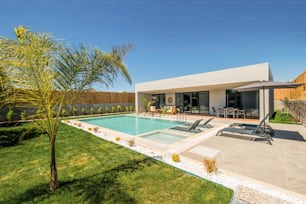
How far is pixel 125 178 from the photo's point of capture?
3.31 metres

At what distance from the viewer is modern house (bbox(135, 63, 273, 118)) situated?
35.3 feet


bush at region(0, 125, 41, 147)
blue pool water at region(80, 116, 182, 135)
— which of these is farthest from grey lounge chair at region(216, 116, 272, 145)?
bush at region(0, 125, 41, 147)

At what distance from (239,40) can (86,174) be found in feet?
47.6

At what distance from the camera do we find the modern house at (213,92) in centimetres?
1077

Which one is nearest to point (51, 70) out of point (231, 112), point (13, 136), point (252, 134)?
point (252, 134)

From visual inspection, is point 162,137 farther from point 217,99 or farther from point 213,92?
point 213,92

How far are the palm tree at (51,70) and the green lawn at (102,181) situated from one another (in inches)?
20.1

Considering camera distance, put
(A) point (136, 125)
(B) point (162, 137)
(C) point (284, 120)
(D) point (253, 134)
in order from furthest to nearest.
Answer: (A) point (136, 125)
(C) point (284, 120)
(B) point (162, 137)
(D) point (253, 134)

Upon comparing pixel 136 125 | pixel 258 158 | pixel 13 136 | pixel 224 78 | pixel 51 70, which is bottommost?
pixel 136 125

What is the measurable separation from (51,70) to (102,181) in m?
2.60

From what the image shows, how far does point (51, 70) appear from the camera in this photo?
2.61 m

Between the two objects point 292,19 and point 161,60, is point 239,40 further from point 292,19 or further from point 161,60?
point 161,60

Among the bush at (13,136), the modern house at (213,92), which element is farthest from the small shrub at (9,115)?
the modern house at (213,92)

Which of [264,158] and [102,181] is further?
[264,158]
